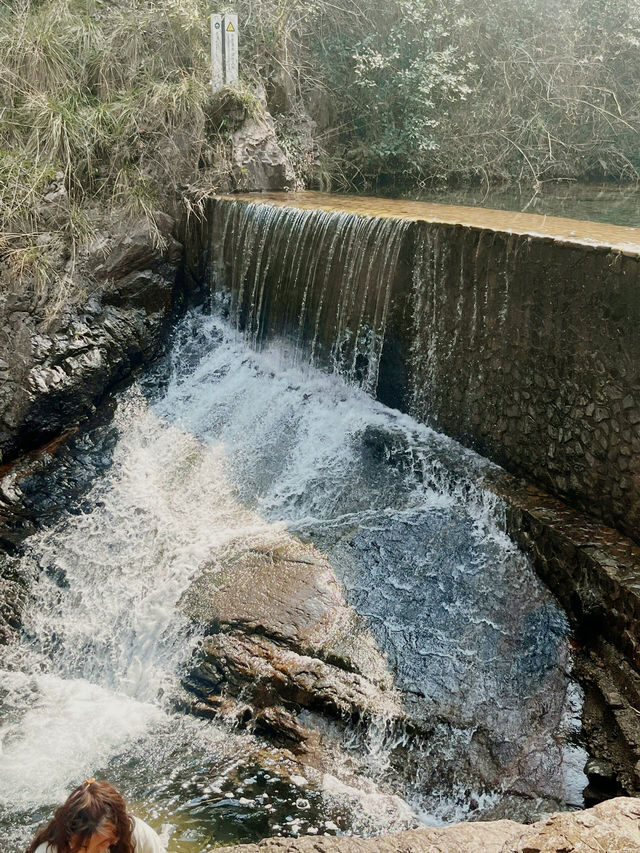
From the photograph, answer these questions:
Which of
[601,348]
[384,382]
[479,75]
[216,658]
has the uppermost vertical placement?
[479,75]

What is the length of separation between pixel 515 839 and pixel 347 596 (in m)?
1.79

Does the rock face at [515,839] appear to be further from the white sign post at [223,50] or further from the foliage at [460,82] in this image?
the foliage at [460,82]

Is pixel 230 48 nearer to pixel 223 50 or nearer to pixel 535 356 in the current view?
pixel 223 50

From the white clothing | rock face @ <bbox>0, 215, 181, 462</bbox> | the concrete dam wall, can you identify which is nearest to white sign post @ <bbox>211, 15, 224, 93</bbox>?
the concrete dam wall

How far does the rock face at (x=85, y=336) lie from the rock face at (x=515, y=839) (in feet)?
12.4

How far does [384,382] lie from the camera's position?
18.1ft

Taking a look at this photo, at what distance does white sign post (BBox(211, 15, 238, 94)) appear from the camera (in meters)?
6.95

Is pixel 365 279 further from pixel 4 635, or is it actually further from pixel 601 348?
pixel 4 635

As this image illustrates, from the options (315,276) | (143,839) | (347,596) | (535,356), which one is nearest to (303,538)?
(347,596)

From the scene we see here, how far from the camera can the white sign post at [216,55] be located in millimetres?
6960

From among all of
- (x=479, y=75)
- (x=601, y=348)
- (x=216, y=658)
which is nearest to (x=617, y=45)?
(x=479, y=75)

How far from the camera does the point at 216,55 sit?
7.05 m

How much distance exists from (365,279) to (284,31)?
3.75 metres

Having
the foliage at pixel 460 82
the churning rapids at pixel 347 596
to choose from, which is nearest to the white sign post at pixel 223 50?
the foliage at pixel 460 82
